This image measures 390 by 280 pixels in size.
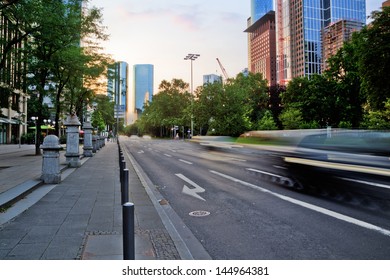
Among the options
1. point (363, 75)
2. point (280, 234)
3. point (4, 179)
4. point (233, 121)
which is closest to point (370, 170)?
point (280, 234)

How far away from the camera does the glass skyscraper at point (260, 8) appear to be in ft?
556

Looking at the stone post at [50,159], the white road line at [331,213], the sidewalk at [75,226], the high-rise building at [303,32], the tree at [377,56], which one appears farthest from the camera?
the high-rise building at [303,32]

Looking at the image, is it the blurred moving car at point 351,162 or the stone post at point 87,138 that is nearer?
the blurred moving car at point 351,162

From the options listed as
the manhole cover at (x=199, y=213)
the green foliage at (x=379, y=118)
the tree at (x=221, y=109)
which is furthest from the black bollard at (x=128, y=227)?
the tree at (x=221, y=109)

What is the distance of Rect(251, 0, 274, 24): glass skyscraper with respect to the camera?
169 m

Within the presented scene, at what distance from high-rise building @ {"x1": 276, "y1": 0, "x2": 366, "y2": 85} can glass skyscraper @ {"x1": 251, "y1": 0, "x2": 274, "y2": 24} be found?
7.17m

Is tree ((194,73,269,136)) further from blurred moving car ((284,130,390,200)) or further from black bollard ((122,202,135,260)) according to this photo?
black bollard ((122,202,135,260))

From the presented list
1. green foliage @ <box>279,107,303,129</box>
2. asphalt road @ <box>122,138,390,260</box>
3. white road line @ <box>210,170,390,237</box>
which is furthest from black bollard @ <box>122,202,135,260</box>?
green foliage @ <box>279,107,303,129</box>

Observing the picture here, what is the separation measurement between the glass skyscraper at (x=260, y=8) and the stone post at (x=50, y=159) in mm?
170744

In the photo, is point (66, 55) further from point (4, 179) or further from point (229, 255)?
point (229, 255)

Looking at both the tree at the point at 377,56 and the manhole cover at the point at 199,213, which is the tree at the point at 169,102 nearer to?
the tree at the point at 377,56

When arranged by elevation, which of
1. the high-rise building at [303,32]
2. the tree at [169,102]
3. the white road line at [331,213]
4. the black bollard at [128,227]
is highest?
the high-rise building at [303,32]

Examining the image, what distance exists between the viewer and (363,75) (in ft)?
89.3

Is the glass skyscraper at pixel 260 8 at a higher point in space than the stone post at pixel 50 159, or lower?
higher
